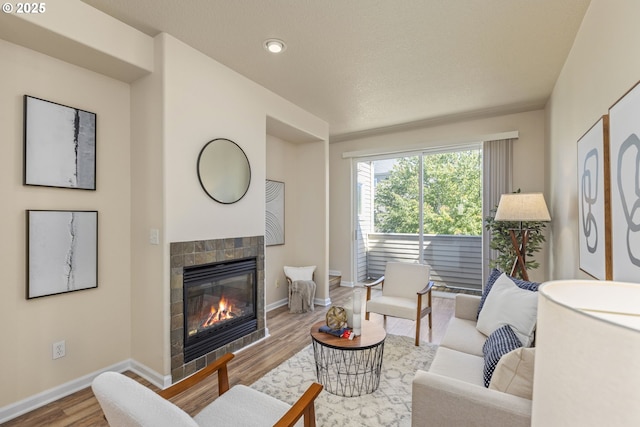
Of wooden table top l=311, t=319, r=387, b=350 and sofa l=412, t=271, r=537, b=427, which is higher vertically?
sofa l=412, t=271, r=537, b=427

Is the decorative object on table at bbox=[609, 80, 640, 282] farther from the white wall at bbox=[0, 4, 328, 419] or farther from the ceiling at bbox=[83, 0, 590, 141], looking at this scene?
the white wall at bbox=[0, 4, 328, 419]

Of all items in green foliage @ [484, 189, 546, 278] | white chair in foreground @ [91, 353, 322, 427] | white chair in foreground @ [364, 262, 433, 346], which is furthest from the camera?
green foliage @ [484, 189, 546, 278]

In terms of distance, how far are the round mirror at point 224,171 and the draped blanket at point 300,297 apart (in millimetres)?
1727

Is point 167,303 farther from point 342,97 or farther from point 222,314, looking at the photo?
point 342,97

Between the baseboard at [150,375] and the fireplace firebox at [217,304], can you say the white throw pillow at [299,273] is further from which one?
the baseboard at [150,375]

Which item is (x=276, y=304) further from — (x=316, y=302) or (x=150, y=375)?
(x=150, y=375)

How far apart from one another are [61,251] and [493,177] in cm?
505

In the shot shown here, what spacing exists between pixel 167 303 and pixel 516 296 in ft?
8.52

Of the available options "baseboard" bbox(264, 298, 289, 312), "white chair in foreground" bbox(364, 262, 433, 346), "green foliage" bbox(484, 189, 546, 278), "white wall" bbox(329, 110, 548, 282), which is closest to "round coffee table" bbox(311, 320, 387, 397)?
"white chair in foreground" bbox(364, 262, 433, 346)

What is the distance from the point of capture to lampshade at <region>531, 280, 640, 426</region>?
1.28ft

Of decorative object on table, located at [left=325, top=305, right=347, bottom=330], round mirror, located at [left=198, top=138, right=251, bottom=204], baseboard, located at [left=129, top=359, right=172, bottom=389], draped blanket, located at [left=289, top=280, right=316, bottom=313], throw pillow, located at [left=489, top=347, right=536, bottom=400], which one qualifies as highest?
round mirror, located at [left=198, top=138, right=251, bottom=204]

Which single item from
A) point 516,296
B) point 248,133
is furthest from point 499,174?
point 248,133

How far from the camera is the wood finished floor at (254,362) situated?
205 centimetres

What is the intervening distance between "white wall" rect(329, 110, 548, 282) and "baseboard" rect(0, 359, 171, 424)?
376 cm
